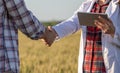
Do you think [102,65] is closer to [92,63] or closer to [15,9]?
[92,63]

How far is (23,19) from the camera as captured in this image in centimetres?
541

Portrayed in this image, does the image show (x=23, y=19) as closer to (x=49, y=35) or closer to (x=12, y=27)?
(x=12, y=27)

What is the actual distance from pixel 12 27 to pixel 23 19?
11 cm

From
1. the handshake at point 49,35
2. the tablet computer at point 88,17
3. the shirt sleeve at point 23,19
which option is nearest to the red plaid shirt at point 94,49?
the tablet computer at point 88,17


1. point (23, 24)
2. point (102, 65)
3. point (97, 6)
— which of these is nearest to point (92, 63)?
→ point (102, 65)

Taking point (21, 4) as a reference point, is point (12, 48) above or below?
below

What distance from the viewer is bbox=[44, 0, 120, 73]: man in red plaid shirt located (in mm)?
6348

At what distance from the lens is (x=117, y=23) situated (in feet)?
21.0

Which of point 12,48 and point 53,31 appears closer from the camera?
point 12,48

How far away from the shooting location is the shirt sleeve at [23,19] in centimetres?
534

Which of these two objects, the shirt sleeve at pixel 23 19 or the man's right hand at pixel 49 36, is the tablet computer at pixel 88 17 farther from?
the shirt sleeve at pixel 23 19

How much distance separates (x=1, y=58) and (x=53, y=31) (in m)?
1.34

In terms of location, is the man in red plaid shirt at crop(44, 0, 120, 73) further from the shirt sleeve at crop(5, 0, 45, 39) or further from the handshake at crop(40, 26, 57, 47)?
the shirt sleeve at crop(5, 0, 45, 39)

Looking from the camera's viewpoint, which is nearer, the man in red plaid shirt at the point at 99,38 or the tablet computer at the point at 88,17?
the tablet computer at the point at 88,17
